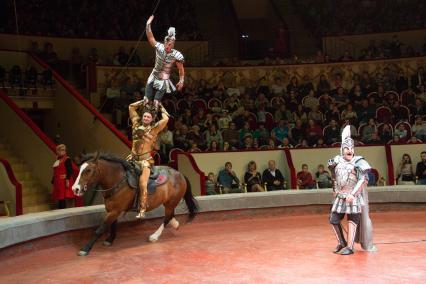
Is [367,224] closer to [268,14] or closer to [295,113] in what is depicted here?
[295,113]

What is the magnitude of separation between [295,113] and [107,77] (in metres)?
5.69

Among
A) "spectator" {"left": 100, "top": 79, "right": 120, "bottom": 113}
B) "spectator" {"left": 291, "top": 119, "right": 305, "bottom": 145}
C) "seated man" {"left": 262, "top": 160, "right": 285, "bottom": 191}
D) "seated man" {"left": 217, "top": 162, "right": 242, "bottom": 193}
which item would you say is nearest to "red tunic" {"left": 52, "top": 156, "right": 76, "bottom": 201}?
"seated man" {"left": 217, "top": 162, "right": 242, "bottom": 193}

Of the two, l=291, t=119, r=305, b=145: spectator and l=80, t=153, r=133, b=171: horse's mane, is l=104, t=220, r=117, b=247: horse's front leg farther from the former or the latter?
l=291, t=119, r=305, b=145: spectator

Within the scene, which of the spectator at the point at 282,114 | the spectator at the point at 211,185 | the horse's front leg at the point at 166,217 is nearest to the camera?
the horse's front leg at the point at 166,217

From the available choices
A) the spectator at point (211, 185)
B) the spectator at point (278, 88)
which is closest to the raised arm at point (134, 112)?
the spectator at point (211, 185)

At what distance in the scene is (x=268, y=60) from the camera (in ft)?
63.2

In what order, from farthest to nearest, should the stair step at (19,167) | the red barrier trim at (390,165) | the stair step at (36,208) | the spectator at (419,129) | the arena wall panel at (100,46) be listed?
1. the arena wall panel at (100,46)
2. the spectator at (419,129)
3. the red barrier trim at (390,165)
4. the stair step at (19,167)
5. the stair step at (36,208)

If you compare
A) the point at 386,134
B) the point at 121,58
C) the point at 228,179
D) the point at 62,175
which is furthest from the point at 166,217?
the point at 121,58

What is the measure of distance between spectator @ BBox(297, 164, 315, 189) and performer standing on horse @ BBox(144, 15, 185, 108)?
17.4ft

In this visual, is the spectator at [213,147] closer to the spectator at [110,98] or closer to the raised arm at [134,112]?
the spectator at [110,98]

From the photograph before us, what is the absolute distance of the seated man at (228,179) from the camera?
13.2 meters

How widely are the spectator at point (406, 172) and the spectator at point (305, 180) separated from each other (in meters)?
2.12

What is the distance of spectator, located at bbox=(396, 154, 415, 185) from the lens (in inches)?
529

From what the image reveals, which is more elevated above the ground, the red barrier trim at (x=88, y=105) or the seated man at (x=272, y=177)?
the red barrier trim at (x=88, y=105)
